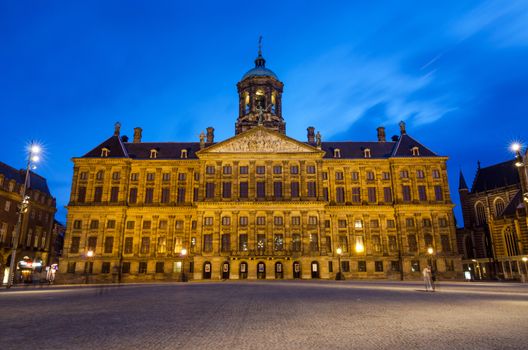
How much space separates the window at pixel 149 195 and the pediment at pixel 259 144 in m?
11.3

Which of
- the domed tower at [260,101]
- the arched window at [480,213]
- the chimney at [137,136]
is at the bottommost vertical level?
the arched window at [480,213]

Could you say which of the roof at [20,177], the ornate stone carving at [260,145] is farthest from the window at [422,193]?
the roof at [20,177]

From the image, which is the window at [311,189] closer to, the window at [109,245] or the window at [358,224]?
the window at [358,224]

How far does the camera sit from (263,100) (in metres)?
63.6

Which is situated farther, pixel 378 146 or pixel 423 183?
pixel 378 146

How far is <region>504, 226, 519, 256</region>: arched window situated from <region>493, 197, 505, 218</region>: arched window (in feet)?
24.1

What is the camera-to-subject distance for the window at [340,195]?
56.1 meters

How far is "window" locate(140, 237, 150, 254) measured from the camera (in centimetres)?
5403

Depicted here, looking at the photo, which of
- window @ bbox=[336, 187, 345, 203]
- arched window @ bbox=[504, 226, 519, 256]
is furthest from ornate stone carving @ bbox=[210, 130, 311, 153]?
arched window @ bbox=[504, 226, 519, 256]

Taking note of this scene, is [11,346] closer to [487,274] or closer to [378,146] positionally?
[378,146]

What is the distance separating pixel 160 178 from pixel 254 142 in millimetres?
16312

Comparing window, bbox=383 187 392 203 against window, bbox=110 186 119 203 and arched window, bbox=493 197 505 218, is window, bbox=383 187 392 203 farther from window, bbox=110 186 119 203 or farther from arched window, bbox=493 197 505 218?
window, bbox=110 186 119 203

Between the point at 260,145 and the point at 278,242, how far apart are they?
590 inches

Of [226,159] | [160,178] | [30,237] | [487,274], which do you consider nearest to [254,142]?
[226,159]
